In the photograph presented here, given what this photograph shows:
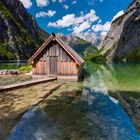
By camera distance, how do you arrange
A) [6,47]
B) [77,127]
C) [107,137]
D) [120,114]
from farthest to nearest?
[6,47] → [120,114] → [77,127] → [107,137]

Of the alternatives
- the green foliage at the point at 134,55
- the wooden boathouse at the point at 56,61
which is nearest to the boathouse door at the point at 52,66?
the wooden boathouse at the point at 56,61

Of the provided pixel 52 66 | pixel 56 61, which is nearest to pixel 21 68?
pixel 52 66

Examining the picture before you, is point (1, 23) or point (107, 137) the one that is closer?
point (107, 137)

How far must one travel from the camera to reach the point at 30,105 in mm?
19781

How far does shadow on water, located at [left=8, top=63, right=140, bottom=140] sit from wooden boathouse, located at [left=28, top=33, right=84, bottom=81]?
13.7 metres

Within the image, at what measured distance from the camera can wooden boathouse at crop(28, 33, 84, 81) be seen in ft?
116

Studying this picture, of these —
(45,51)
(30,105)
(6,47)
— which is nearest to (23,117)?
(30,105)

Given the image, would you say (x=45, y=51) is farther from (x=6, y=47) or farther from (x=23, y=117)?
(x=6, y=47)

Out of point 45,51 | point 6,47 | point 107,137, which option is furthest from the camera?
point 6,47

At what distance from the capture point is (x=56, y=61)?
120 ft

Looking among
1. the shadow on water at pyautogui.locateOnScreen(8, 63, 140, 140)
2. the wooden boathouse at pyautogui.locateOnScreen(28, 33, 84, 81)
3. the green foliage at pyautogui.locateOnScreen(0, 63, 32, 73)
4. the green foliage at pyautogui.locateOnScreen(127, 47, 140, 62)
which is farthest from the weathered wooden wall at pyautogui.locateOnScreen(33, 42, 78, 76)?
the green foliage at pyautogui.locateOnScreen(127, 47, 140, 62)

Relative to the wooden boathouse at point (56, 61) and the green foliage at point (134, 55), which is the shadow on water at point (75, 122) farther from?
the green foliage at point (134, 55)

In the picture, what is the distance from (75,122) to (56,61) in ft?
70.2

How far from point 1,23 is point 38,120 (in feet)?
433
